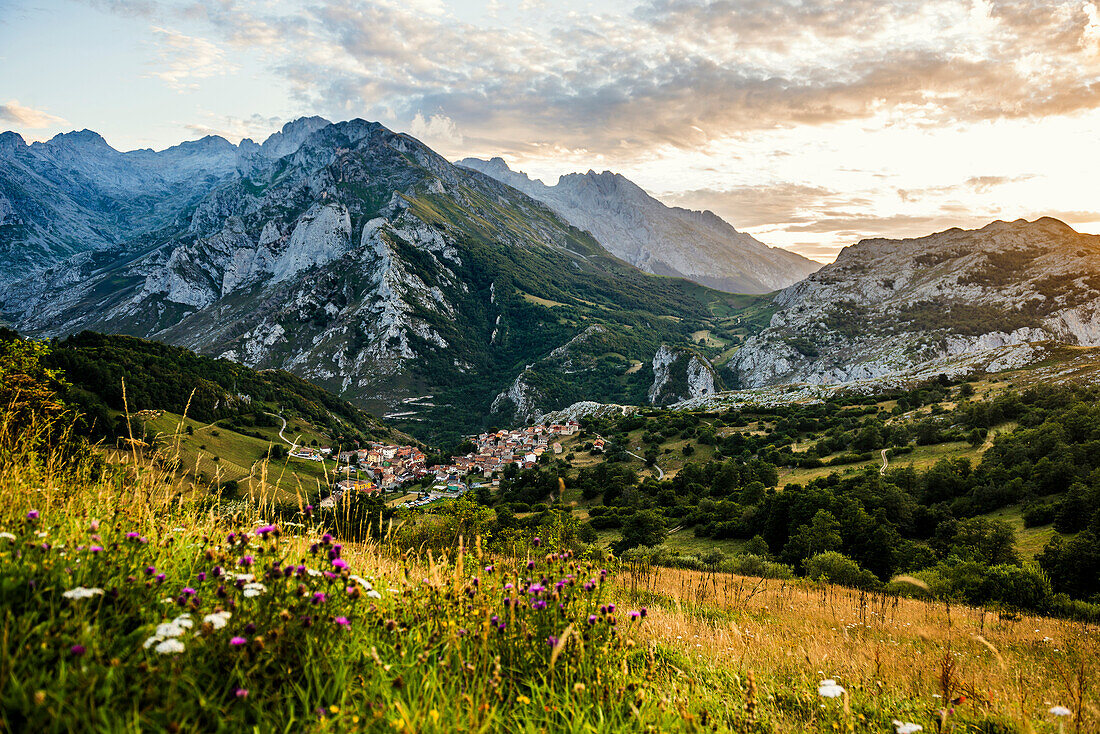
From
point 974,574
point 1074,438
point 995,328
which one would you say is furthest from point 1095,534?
point 995,328

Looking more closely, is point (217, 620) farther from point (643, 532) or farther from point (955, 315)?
point (955, 315)

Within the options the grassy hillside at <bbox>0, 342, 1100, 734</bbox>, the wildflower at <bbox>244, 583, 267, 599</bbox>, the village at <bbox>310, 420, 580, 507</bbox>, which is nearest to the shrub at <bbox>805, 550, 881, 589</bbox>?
the grassy hillside at <bbox>0, 342, 1100, 734</bbox>

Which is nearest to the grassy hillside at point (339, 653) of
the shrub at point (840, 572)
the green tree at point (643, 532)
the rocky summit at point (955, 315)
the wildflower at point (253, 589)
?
the wildflower at point (253, 589)

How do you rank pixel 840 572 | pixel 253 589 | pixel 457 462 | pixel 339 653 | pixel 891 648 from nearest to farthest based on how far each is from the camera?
pixel 253 589 < pixel 339 653 < pixel 891 648 < pixel 840 572 < pixel 457 462

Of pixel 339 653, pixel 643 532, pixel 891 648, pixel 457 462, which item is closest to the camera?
pixel 339 653

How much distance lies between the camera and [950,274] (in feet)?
591

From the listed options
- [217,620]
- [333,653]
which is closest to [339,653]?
[333,653]

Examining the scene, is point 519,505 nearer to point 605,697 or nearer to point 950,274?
point 605,697

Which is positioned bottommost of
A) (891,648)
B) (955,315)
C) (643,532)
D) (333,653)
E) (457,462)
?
(457,462)

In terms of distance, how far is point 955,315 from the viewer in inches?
6309

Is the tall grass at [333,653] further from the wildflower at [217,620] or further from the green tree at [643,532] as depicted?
the green tree at [643,532]

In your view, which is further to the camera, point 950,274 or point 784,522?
point 950,274

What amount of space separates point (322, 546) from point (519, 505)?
53900 mm

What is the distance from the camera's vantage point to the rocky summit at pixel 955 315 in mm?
141500
